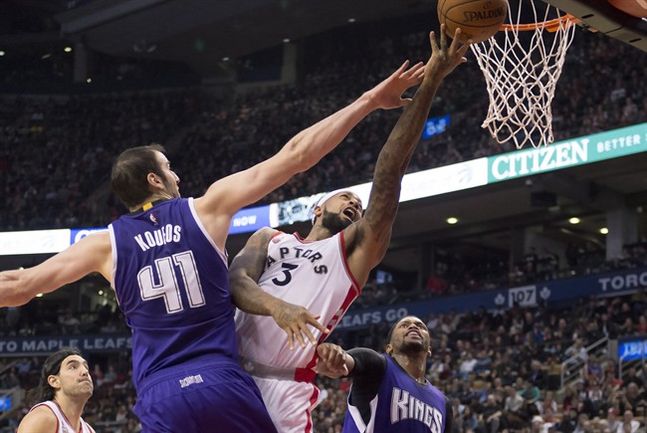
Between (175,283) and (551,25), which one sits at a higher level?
(551,25)

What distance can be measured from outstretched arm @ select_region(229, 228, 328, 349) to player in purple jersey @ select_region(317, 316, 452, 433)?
3.06ft

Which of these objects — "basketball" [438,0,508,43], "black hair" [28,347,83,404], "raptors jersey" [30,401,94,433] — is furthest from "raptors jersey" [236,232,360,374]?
"black hair" [28,347,83,404]

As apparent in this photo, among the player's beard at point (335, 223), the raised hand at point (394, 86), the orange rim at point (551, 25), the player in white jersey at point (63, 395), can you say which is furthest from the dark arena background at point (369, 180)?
the raised hand at point (394, 86)

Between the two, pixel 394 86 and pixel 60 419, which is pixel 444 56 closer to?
pixel 394 86

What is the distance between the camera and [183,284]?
3564mm

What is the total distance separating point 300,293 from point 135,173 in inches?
28.5

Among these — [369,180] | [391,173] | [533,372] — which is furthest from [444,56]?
[369,180]

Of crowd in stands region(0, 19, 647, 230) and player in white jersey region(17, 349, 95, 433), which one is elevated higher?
crowd in stands region(0, 19, 647, 230)

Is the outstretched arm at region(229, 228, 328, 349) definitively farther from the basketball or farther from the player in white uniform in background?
the basketball

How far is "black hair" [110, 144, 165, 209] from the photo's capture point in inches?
148

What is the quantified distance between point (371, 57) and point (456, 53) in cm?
2784

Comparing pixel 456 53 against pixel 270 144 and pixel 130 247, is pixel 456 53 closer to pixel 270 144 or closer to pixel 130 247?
pixel 130 247

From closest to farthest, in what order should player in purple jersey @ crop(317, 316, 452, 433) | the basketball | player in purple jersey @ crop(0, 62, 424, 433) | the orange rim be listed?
player in purple jersey @ crop(0, 62, 424, 433) < the basketball < player in purple jersey @ crop(317, 316, 452, 433) < the orange rim

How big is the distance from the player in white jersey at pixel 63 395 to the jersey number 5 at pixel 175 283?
93.4 inches
